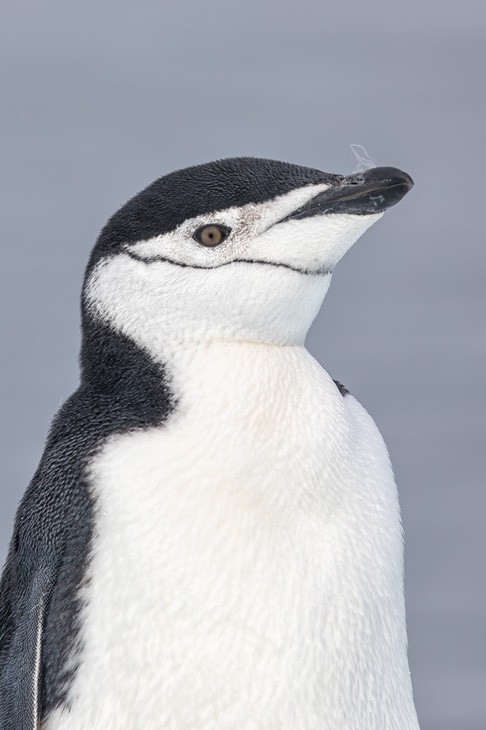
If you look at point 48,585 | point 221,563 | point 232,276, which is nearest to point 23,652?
point 48,585

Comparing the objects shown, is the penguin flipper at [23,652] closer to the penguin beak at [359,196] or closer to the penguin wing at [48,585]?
the penguin wing at [48,585]

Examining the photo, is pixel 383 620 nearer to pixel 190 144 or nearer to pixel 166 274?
pixel 166 274

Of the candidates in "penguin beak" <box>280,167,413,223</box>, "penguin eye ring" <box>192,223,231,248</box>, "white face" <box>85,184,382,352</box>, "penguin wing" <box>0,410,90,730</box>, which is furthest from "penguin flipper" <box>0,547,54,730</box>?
"penguin beak" <box>280,167,413,223</box>

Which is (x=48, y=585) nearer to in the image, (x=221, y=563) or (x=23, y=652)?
(x=23, y=652)

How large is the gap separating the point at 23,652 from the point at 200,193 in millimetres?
639

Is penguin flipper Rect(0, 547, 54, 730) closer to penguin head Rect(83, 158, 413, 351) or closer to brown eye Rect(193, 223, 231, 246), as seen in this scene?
penguin head Rect(83, 158, 413, 351)

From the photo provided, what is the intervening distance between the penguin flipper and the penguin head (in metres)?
0.35

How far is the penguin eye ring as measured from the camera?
6.40 feet

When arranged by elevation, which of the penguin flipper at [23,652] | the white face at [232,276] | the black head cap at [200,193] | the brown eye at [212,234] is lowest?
the penguin flipper at [23,652]

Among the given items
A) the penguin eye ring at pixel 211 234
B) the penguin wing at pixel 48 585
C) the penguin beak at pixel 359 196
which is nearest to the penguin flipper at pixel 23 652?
the penguin wing at pixel 48 585

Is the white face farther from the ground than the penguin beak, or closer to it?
closer to it

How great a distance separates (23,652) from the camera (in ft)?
6.78

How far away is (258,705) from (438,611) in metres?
1.72

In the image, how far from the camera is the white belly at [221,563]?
6.57 ft
